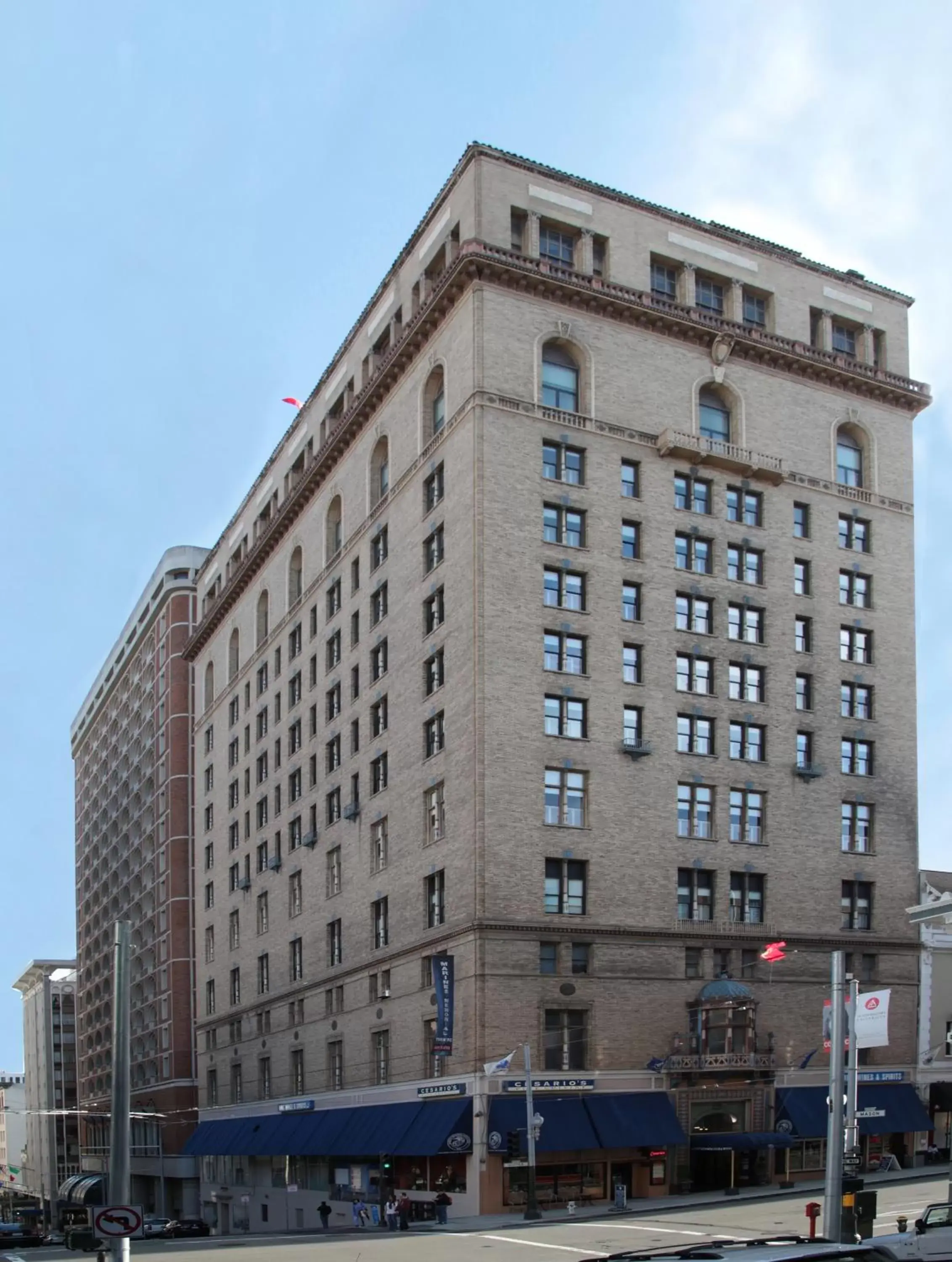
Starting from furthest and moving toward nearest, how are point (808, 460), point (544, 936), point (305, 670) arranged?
point (305, 670) → point (808, 460) → point (544, 936)

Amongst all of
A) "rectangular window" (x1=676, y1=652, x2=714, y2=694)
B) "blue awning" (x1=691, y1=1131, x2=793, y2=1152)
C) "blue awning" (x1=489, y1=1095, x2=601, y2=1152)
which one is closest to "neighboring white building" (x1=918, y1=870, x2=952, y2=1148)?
"blue awning" (x1=691, y1=1131, x2=793, y2=1152)

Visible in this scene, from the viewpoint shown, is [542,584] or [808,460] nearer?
[542,584]

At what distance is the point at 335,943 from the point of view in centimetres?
7631

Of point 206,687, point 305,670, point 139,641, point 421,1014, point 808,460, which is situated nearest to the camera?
point 421,1014

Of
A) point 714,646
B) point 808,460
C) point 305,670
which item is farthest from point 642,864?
point 305,670

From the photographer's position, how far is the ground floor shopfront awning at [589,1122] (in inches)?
2183

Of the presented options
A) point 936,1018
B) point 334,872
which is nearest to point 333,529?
point 334,872

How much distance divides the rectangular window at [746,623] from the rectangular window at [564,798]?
422 inches

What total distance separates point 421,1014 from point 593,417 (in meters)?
26.3

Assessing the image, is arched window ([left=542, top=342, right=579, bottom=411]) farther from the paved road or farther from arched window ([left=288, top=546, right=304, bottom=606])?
the paved road

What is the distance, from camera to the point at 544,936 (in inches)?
2312

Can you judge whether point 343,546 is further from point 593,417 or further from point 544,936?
point 544,936

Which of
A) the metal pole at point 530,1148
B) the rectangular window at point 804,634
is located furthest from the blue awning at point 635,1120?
the rectangular window at point 804,634

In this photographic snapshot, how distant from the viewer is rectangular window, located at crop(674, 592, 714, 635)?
6562 cm
